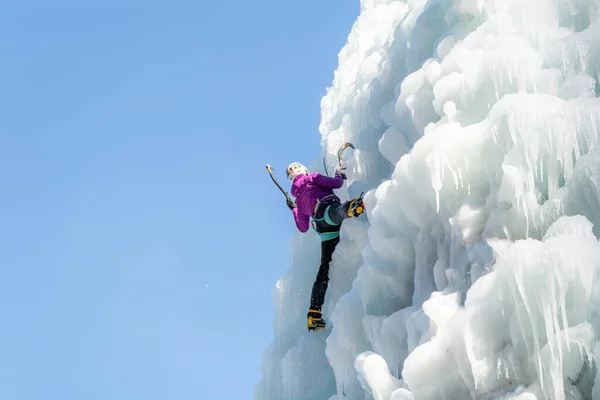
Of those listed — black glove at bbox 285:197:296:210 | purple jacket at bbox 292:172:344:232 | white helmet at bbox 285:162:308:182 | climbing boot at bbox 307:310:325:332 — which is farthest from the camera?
black glove at bbox 285:197:296:210

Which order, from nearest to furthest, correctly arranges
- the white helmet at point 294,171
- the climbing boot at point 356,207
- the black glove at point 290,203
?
the climbing boot at point 356,207
the white helmet at point 294,171
the black glove at point 290,203

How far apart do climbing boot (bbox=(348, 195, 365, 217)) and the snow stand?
21 centimetres

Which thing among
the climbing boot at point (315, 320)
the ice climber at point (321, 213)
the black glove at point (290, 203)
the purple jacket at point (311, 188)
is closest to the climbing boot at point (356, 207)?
the ice climber at point (321, 213)

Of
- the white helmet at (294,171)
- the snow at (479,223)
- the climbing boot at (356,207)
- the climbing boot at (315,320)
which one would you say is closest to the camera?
the snow at (479,223)

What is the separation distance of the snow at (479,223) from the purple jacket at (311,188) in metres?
0.30

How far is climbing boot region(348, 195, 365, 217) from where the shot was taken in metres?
6.01

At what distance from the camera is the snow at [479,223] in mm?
3895

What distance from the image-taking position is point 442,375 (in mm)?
4309

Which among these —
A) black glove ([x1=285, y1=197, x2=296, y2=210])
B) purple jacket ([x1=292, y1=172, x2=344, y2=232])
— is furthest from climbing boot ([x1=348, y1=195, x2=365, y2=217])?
black glove ([x1=285, y1=197, x2=296, y2=210])

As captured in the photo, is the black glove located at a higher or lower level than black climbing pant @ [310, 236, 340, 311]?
higher

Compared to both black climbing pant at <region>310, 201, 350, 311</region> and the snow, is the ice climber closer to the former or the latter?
black climbing pant at <region>310, 201, 350, 311</region>

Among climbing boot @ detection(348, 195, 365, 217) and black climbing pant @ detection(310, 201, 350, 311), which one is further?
black climbing pant @ detection(310, 201, 350, 311)

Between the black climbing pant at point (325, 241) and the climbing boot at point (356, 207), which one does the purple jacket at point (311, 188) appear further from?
the climbing boot at point (356, 207)

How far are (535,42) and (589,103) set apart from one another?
0.94 m
